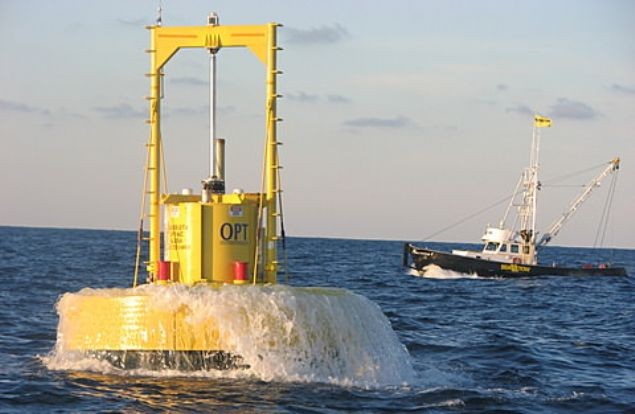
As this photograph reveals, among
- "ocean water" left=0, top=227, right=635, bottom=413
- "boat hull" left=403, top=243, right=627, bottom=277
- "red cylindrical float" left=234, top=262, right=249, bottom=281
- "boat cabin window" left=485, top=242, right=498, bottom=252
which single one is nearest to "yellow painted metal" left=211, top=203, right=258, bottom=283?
"red cylindrical float" left=234, top=262, right=249, bottom=281

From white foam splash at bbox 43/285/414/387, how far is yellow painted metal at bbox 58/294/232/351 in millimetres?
135

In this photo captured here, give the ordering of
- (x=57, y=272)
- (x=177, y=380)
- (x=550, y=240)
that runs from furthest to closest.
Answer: (x=550, y=240) < (x=57, y=272) < (x=177, y=380)

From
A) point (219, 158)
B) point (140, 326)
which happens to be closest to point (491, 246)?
point (219, 158)

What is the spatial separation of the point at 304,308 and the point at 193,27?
5.47m

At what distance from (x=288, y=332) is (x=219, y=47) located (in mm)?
5238

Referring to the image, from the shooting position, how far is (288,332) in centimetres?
1677

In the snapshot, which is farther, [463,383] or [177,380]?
[463,383]

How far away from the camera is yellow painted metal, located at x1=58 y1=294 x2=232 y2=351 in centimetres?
1670

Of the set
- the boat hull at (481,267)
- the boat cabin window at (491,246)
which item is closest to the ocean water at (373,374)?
the boat hull at (481,267)

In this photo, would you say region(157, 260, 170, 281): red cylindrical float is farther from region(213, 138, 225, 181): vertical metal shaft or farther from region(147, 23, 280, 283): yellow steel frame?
region(213, 138, 225, 181): vertical metal shaft

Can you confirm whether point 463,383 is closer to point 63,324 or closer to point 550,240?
point 63,324

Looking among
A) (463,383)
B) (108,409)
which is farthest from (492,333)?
(108,409)

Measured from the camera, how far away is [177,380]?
1664cm

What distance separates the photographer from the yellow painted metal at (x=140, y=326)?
658 inches
